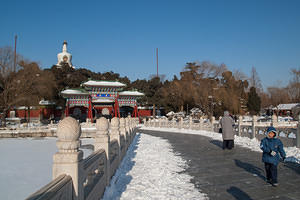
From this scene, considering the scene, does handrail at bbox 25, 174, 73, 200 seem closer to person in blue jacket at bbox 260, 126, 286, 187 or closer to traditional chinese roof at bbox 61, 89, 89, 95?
person in blue jacket at bbox 260, 126, 286, 187

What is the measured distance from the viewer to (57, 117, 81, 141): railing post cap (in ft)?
9.25

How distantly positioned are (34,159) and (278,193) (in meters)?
12.1

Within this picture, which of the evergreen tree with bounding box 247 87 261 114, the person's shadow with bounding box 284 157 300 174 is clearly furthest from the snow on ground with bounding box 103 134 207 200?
the evergreen tree with bounding box 247 87 261 114

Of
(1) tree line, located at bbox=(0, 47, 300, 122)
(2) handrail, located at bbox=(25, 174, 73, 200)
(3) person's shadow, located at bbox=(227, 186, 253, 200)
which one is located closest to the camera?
(2) handrail, located at bbox=(25, 174, 73, 200)

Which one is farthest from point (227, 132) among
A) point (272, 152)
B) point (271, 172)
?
point (272, 152)

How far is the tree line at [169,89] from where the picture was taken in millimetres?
29016

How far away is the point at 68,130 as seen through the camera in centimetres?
283

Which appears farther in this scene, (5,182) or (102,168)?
(5,182)

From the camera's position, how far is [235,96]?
34562 millimetres

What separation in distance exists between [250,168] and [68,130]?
564cm

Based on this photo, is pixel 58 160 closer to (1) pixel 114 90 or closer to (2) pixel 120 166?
(2) pixel 120 166

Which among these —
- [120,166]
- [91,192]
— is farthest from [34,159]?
[91,192]

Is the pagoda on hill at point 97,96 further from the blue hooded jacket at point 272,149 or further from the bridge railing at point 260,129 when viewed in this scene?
the blue hooded jacket at point 272,149

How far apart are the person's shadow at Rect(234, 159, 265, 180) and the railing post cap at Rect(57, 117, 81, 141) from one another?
4714mm
